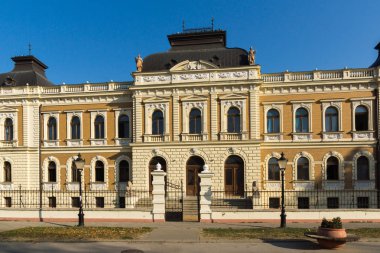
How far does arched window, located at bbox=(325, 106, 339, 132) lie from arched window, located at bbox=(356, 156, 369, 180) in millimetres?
2824

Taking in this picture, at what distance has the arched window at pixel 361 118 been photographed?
998 inches

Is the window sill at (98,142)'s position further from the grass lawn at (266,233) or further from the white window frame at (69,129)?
the grass lawn at (266,233)

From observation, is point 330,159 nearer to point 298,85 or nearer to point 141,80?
point 298,85

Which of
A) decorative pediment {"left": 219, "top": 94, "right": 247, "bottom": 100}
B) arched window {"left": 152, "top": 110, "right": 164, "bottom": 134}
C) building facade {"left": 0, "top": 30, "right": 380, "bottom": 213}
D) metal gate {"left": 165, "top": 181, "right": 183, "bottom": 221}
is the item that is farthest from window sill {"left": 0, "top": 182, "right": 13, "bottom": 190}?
decorative pediment {"left": 219, "top": 94, "right": 247, "bottom": 100}

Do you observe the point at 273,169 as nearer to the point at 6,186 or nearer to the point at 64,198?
the point at 64,198

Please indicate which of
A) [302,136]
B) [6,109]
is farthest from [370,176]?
[6,109]

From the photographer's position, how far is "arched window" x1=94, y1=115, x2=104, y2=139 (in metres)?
29.0

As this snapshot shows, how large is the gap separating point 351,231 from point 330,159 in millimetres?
11605

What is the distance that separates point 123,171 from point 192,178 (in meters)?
6.07

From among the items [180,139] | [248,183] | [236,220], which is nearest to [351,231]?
[236,220]

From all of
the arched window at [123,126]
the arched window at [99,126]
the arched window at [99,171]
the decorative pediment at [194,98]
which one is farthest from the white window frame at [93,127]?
the decorative pediment at [194,98]

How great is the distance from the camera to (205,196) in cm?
1752

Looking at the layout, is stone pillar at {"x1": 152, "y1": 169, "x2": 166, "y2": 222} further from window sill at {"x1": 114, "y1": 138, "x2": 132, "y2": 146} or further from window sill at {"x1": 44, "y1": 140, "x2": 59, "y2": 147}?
window sill at {"x1": 44, "y1": 140, "x2": 59, "y2": 147}

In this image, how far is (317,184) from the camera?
25469 millimetres
